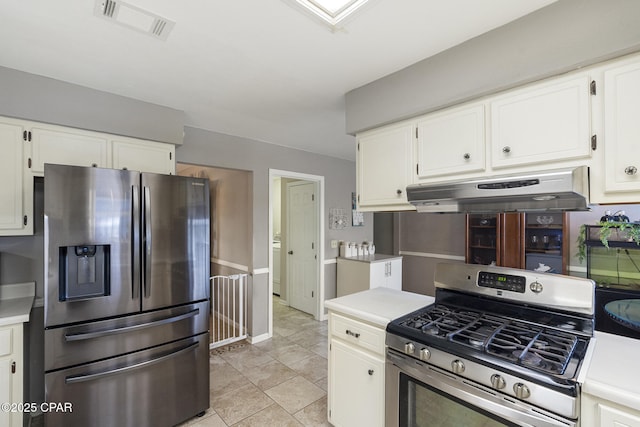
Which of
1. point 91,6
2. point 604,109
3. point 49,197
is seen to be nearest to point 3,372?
point 49,197

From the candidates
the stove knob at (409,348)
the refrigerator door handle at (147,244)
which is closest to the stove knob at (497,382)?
the stove knob at (409,348)

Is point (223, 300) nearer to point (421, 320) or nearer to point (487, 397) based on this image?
point (421, 320)

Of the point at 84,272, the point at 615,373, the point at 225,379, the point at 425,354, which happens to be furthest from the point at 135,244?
the point at 615,373

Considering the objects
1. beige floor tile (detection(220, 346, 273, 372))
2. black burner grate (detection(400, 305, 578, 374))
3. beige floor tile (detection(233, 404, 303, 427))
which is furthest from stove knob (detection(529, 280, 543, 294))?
beige floor tile (detection(220, 346, 273, 372))

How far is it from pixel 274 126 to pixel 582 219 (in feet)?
13.0

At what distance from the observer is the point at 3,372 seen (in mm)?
1704

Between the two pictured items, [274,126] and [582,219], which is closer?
[274,126]

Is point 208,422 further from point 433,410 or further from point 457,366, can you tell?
point 457,366

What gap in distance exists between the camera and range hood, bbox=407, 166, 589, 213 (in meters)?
1.28

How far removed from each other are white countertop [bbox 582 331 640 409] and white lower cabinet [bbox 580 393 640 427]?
3cm

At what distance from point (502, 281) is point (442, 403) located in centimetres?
77

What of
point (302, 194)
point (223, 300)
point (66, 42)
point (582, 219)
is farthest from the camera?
point (302, 194)

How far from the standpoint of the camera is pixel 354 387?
1.87 m

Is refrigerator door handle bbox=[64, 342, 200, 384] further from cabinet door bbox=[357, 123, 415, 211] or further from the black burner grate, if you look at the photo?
cabinet door bbox=[357, 123, 415, 211]
